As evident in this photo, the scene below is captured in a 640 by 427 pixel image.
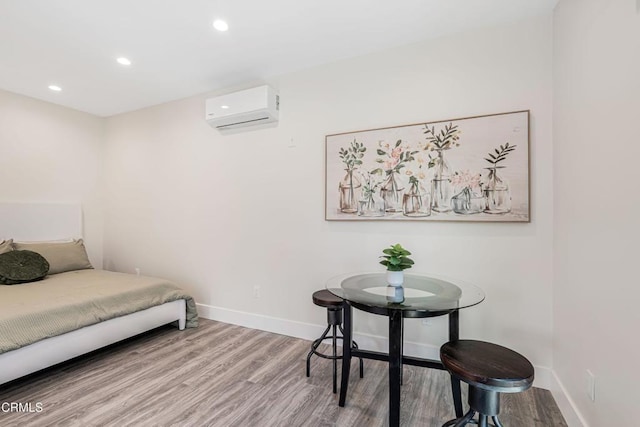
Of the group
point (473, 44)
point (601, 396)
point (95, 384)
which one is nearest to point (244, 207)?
point (95, 384)

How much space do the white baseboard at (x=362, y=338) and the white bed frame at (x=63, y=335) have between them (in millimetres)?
449

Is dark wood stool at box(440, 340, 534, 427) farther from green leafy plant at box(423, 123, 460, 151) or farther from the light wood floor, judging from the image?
green leafy plant at box(423, 123, 460, 151)

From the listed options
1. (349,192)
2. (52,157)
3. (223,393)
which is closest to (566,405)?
(349,192)

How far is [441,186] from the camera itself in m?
2.42

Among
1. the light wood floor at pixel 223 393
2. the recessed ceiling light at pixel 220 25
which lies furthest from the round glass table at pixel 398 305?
the recessed ceiling light at pixel 220 25

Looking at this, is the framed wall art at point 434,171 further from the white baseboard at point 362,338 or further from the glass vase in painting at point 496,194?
the white baseboard at point 362,338

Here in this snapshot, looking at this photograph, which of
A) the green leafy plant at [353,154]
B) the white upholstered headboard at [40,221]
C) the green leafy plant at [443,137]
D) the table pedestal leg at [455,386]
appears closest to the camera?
the table pedestal leg at [455,386]

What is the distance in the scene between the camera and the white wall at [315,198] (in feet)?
7.23

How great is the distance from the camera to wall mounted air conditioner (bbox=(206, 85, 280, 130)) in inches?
119

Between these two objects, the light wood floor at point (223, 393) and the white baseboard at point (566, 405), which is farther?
the light wood floor at point (223, 393)

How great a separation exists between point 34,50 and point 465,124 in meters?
3.72

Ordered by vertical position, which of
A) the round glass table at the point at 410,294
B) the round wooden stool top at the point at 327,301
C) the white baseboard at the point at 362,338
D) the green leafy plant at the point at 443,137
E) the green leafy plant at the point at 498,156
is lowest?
the white baseboard at the point at 362,338

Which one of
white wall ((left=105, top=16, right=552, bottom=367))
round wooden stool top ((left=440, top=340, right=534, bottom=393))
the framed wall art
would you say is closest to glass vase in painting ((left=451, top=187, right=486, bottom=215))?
the framed wall art

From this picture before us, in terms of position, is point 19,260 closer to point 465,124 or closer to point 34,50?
point 34,50
